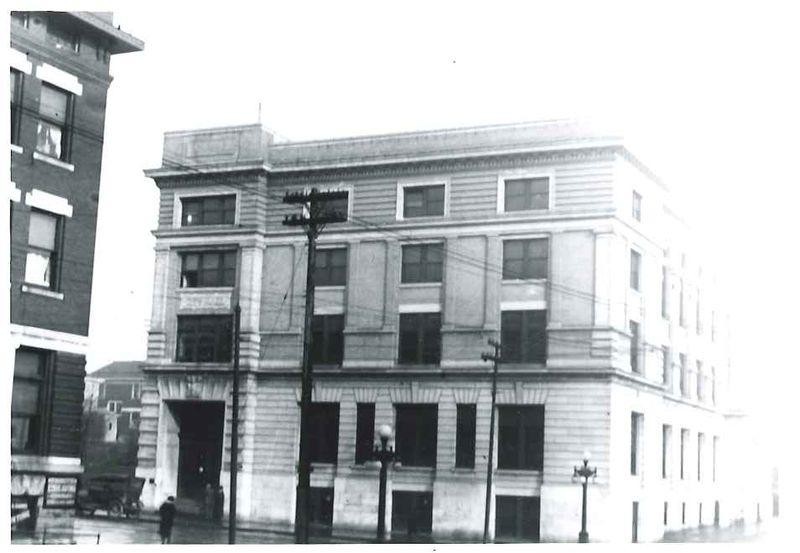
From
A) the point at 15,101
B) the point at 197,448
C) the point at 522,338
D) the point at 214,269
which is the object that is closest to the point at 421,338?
the point at 522,338

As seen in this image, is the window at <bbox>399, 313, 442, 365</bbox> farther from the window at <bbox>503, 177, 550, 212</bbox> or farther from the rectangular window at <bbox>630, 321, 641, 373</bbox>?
the rectangular window at <bbox>630, 321, 641, 373</bbox>

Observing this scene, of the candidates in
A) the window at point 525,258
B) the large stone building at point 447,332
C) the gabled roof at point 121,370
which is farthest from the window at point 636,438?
the gabled roof at point 121,370

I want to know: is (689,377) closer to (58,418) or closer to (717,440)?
(717,440)

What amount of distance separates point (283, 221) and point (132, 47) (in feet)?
16.5

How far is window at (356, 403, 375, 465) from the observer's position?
27.2 m

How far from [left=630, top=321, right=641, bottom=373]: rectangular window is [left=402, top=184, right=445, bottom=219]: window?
486 centimetres

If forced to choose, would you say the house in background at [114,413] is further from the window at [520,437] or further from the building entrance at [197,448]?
the window at [520,437]

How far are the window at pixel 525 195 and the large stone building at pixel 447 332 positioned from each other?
48 mm

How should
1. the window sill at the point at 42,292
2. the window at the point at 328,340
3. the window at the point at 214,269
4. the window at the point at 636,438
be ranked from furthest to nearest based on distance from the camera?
the window at the point at 328,340
the window at the point at 214,269
the window at the point at 636,438
the window sill at the point at 42,292

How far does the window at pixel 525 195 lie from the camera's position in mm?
26812

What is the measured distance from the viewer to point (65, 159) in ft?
77.1

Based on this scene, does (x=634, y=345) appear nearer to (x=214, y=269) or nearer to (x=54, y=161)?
(x=214, y=269)

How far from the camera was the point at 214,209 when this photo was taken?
27.8 meters

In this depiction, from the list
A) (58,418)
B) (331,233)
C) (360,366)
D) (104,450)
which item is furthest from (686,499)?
(104,450)
